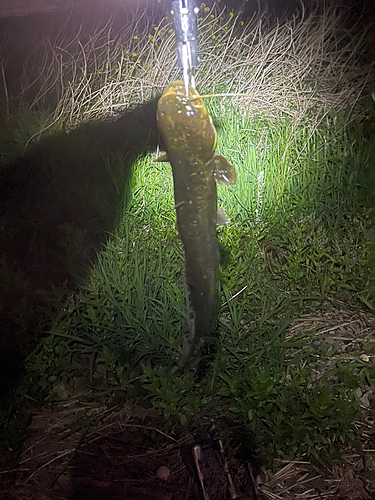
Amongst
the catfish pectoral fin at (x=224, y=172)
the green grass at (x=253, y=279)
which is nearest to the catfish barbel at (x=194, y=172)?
the catfish pectoral fin at (x=224, y=172)

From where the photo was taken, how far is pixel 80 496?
5.21ft

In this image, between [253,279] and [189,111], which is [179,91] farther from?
[253,279]

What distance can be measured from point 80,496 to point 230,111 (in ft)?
10.2

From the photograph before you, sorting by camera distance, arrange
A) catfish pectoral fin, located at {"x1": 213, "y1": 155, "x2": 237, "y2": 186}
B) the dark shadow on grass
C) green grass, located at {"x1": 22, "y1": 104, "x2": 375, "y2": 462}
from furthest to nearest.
A: 1. the dark shadow on grass
2. green grass, located at {"x1": 22, "y1": 104, "x2": 375, "y2": 462}
3. catfish pectoral fin, located at {"x1": 213, "y1": 155, "x2": 237, "y2": 186}

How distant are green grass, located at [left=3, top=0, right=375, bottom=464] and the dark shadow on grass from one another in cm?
10

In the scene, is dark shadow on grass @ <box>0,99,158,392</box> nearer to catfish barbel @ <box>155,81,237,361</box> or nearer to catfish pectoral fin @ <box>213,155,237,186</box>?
catfish barbel @ <box>155,81,237,361</box>

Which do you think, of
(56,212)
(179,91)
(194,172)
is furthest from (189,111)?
(56,212)

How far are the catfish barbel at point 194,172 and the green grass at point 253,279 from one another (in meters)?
0.60

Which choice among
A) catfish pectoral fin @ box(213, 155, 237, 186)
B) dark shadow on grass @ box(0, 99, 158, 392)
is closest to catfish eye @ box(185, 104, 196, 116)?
catfish pectoral fin @ box(213, 155, 237, 186)

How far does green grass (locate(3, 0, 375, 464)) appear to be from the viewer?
5.77ft

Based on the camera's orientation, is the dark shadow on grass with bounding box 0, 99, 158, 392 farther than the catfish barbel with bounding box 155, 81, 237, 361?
Yes

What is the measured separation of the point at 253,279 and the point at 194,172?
4.18ft

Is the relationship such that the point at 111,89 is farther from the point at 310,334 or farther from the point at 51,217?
the point at 310,334

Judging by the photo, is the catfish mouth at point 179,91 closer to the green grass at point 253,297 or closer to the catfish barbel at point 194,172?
the catfish barbel at point 194,172
